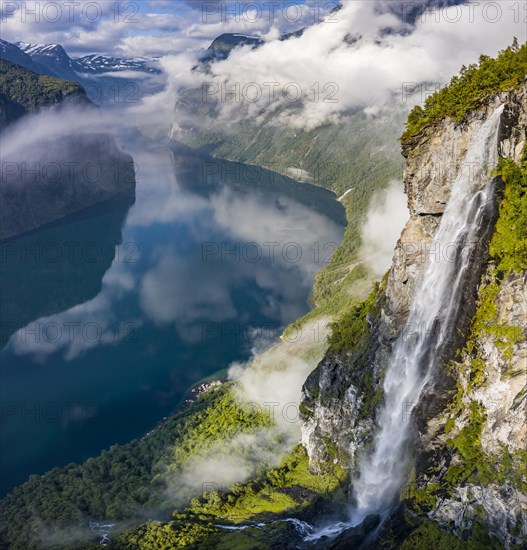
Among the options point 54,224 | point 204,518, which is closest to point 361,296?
Answer: point 204,518

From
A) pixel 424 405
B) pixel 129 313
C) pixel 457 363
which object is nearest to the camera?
pixel 457 363

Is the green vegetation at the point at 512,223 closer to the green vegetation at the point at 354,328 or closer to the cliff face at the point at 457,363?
the cliff face at the point at 457,363

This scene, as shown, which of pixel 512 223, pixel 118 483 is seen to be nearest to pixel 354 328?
pixel 512 223

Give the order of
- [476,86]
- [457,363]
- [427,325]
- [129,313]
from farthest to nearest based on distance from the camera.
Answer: [129,313], [427,325], [476,86], [457,363]

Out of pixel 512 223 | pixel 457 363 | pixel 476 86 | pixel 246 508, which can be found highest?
pixel 476 86

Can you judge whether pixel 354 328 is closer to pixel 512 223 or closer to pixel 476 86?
pixel 512 223

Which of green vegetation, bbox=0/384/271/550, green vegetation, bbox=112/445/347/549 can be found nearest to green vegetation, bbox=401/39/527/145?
green vegetation, bbox=112/445/347/549
